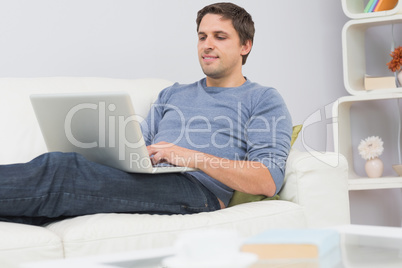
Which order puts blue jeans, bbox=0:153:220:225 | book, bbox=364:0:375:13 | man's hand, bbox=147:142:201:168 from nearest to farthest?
blue jeans, bbox=0:153:220:225
man's hand, bbox=147:142:201:168
book, bbox=364:0:375:13

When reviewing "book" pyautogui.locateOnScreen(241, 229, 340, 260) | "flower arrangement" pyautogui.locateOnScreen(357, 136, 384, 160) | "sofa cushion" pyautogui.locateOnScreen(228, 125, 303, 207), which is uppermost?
"book" pyautogui.locateOnScreen(241, 229, 340, 260)

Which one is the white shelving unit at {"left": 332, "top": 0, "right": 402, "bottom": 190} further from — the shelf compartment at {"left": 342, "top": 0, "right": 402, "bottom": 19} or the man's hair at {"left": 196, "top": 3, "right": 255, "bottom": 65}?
the man's hair at {"left": 196, "top": 3, "right": 255, "bottom": 65}

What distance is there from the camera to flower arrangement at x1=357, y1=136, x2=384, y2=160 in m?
2.75

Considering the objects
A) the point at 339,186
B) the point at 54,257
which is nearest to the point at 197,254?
the point at 54,257

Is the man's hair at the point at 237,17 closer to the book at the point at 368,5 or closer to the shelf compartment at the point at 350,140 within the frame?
the shelf compartment at the point at 350,140

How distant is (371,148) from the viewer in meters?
2.76

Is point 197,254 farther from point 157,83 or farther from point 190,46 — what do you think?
point 190,46

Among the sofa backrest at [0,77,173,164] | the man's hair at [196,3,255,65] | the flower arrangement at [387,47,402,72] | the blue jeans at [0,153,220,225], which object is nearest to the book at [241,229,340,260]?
the blue jeans at [0,153,220,225]

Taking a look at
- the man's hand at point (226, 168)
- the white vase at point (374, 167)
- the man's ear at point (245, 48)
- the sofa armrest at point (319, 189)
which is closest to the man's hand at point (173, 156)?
the man's hand at point (226, 168)

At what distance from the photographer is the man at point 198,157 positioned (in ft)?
4.97

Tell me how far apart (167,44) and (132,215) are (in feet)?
4.12

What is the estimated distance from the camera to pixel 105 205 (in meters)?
1.57

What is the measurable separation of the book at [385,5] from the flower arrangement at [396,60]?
0.20m

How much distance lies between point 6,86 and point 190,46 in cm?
96
